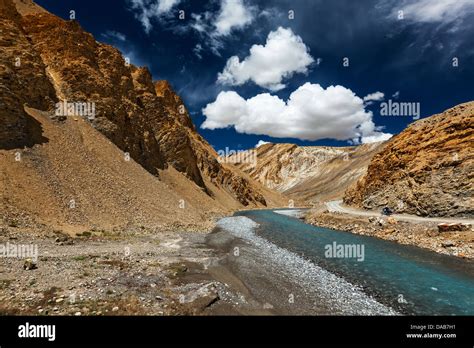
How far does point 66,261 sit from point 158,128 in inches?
2618

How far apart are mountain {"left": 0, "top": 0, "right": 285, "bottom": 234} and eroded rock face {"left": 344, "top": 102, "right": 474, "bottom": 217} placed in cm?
3225

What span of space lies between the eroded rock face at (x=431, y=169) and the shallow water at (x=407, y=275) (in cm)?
1090

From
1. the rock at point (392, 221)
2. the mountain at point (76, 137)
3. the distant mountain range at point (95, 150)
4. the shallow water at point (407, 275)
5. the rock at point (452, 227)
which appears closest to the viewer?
the shallow water at point (407, 275)

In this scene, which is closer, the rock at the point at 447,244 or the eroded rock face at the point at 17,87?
the rock at the point at 447,244

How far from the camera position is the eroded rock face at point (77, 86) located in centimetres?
3544

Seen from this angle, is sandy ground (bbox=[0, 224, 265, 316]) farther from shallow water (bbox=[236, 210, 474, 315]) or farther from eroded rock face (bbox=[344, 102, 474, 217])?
eroded rock face (bbox=[344, 102, 474, 217])

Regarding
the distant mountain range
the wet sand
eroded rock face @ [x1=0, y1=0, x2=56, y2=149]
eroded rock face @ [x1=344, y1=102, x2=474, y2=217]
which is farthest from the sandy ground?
eroded rock face @ [x1=344, y1=102, x2=474, y2=217]

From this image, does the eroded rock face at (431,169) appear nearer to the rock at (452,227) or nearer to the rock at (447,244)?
the rock at (452,227)

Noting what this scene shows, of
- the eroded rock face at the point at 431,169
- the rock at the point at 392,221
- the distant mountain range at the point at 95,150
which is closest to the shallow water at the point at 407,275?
the rock at the point at 392,221

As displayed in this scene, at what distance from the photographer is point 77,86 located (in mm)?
51312

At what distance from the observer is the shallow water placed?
1458cm

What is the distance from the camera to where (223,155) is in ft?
530

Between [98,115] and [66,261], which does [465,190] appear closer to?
[66,261]
